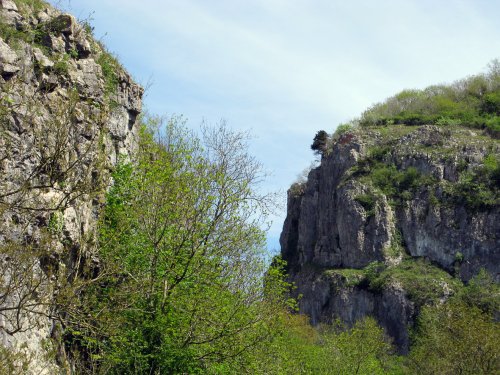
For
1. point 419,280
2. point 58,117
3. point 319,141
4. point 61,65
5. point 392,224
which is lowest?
point 419,280

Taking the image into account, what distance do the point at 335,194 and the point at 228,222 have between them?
61.5 m

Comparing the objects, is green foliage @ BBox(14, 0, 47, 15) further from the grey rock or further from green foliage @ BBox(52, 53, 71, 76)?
green foliage @ BBox(52, 53, 71, 76)

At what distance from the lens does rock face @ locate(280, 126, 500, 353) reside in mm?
Answer: 67812

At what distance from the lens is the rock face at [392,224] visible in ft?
222

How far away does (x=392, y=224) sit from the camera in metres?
74.1

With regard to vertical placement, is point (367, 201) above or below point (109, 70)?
above

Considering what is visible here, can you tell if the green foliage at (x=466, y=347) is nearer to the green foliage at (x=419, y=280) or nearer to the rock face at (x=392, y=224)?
the green foliage at (x=419, y=280)

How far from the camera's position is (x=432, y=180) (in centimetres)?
7419

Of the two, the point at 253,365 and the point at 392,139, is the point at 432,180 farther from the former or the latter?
the point at 253,365

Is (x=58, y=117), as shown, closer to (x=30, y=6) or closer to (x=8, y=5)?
(x=8, y=5)

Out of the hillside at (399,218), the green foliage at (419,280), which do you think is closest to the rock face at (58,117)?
the hillside at (399,218)

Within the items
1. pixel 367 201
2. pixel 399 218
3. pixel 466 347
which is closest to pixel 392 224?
pixel 399 218

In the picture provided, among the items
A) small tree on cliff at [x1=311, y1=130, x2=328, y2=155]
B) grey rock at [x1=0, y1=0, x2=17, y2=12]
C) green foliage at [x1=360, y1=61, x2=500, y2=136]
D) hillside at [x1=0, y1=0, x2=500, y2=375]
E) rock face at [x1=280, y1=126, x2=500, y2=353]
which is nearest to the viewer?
hillside at [x1=0, y1=0, x2=500, y2=375]

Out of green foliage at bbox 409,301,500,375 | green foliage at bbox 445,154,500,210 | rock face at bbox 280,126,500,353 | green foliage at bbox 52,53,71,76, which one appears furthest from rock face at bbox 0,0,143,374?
green foliage at bbox 445,154,500,210
